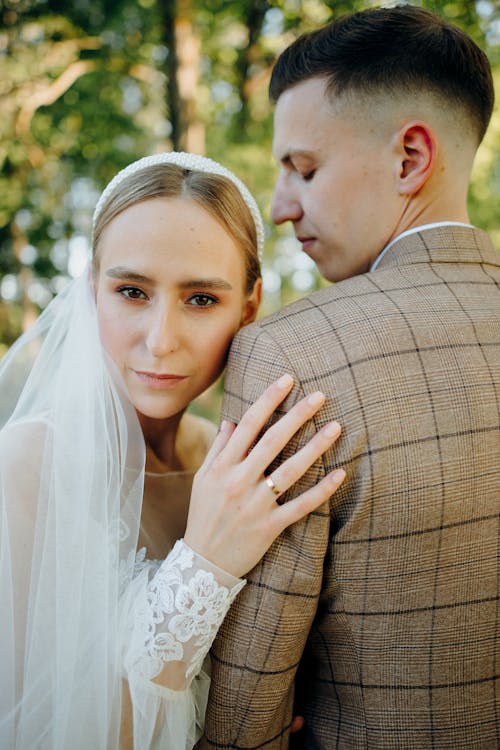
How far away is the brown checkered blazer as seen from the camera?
149cm

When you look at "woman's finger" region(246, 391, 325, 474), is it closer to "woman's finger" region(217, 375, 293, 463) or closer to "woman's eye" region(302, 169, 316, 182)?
"woman's finger" region(217, 375, 293, 463)

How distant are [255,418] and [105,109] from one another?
9.33 meters

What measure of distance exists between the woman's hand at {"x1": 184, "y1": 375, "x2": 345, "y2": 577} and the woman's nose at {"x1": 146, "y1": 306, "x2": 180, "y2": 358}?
0.42 meters

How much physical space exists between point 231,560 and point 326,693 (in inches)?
20.8

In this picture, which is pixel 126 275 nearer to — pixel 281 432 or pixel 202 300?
pixel 202 300

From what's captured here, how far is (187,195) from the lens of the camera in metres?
2.12

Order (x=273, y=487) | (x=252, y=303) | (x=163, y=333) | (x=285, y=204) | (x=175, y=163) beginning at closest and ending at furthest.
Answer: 1. (x=273, y=487)
2. (x=163, y=333)
3. (x=175, y=163)
4. (x=285, y=204)
5. (x=252, y=303)

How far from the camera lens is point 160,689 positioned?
1640 mm

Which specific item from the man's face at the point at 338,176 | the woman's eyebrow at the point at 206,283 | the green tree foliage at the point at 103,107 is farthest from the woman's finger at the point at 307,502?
the green tree foliage at the point at 103,107

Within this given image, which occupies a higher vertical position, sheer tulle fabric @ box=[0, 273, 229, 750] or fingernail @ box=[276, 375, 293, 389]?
fingernail @ box=[276, 375, 293, 389]

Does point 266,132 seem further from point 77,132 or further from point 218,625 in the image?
point 218,625

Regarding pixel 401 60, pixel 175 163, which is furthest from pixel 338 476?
pixel 401 60

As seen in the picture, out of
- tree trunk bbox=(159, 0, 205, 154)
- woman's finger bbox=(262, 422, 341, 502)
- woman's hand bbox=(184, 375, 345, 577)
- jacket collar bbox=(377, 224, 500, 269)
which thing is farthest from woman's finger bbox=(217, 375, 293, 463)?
tree trunk bbox=(159, 0, 205, 154)

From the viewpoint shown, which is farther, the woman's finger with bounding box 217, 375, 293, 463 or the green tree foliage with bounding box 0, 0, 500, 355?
the green tree foliage with bounding box 0, 0, 500, 355
